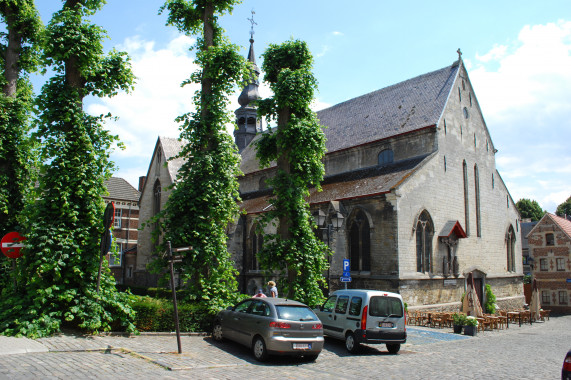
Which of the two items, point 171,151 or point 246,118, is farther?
point 246,118

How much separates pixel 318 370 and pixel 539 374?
4.74 metres

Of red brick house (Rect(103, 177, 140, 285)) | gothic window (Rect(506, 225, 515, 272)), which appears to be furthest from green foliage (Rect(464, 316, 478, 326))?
red brick house (Rect(103, 177, 140, 285))

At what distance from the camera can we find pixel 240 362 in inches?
389

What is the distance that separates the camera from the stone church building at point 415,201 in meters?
21.2

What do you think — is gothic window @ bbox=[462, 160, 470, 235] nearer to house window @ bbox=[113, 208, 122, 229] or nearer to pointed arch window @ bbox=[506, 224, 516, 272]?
pointed arch window @ bbox=[506, 224, 516, 272]

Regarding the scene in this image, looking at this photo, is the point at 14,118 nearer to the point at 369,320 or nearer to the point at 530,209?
the point at 369,320

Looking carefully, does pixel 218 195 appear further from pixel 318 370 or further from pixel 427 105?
pixel 427 105

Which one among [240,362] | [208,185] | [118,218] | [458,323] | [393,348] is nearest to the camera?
[240,362]

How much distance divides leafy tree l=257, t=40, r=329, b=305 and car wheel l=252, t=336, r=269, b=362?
4.34 m

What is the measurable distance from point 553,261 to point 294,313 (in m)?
33.5

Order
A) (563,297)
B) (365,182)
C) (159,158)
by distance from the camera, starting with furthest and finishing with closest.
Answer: (159,158) < (563,297) < (365,182)

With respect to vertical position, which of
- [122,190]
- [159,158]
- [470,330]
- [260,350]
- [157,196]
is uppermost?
[159,158]

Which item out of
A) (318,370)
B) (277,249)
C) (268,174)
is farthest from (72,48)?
(268,174)

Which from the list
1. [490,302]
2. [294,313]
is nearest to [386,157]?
[490,302]
